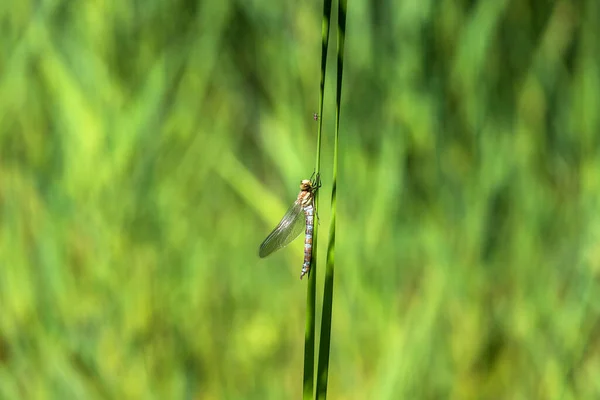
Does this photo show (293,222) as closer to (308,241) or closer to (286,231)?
(286,231)

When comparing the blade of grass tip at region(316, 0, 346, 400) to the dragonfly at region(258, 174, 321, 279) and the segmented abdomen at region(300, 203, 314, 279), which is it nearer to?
the segmented abdomen at region(300, 203, 314, 279)

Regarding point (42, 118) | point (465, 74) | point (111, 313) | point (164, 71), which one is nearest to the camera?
point (111, 313)

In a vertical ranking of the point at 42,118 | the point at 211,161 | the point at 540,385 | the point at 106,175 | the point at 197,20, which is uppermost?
the point at 197,20

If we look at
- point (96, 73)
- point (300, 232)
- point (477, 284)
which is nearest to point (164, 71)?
point (96, 73)

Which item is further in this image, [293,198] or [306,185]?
[293,198]

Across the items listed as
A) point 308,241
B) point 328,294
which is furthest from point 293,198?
point 328,294

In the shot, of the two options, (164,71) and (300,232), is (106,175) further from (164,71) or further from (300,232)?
(300,232)
